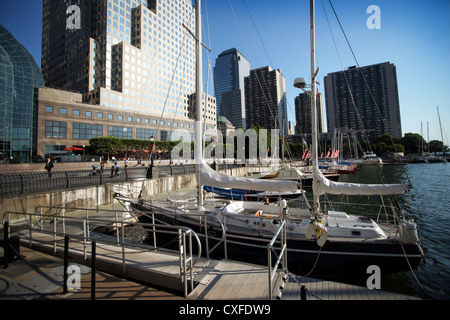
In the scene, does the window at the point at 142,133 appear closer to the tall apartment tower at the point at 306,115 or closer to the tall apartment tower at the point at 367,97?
the tall apartment tower at the point at 306,115

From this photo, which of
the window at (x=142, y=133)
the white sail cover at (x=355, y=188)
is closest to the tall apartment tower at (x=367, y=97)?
the window at (x=142, y=133)

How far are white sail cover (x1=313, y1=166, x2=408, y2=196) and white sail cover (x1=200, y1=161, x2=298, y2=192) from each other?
3.79 ft

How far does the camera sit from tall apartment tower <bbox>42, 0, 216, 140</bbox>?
2734 inches

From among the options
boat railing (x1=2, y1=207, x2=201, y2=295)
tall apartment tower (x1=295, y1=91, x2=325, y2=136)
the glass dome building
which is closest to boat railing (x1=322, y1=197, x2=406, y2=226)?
tall apartment tower (x1=295, y1=91, x2=325, y2=136)

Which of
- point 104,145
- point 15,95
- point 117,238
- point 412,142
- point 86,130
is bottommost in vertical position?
point 117,238

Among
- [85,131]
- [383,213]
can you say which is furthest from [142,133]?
[383,213]

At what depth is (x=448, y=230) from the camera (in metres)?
12.0

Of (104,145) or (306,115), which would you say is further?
(306,115)

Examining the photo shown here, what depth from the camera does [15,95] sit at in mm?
43344

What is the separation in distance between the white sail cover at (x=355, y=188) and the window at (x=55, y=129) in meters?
59.3

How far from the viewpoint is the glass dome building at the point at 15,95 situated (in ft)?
128

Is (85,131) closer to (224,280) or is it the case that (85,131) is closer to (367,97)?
(224,280)

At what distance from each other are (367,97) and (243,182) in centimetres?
11784

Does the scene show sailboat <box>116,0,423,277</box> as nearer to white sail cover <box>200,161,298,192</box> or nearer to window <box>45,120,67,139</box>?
white sail cover <box>200,161,298,192</box>
